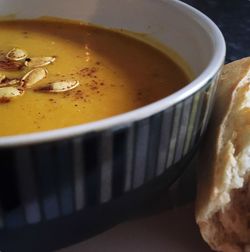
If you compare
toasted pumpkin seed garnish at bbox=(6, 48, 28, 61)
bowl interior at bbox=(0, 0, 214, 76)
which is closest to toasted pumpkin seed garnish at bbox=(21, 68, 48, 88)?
toasted pumpkin seed garnish at bbox=(6, 48, 28, 61)

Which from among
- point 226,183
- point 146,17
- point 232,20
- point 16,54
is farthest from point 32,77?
point 232,20

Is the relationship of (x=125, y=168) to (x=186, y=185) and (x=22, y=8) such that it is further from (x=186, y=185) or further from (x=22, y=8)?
(x=22, y=8)

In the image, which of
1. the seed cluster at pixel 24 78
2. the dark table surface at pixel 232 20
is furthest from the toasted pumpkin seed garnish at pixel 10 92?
the dark table surface at pixel 232 20

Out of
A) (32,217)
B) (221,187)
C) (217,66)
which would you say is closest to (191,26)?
(217,66)

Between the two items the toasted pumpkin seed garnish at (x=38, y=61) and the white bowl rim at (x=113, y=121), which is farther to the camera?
the toasted pumpkin seed garnish at (x=38, y=61)

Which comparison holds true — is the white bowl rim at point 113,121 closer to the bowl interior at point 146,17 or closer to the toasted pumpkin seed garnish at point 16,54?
the bowl interior at point 146,17

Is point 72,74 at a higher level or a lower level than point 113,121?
lower

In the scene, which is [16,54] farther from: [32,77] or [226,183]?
[226,183]
